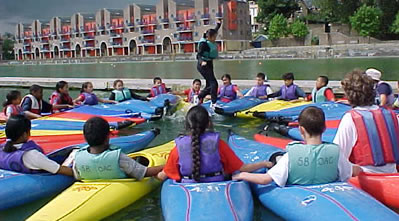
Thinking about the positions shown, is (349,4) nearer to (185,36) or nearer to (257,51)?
(257,51)

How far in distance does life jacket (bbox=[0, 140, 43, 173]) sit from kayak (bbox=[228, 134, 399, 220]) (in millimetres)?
2501

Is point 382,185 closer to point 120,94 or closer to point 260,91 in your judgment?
point 260,91

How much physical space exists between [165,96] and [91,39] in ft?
264

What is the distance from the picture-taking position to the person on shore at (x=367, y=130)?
13.6ft

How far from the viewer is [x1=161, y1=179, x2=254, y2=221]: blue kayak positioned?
141 inches

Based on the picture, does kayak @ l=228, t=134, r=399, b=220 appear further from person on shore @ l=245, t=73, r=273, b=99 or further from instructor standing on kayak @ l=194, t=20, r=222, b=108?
person on shore @ l=245, t=73, r=273, b=99

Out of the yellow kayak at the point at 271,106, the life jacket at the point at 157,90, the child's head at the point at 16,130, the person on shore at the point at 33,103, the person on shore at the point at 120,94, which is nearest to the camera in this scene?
the child's head at the point at 16,130

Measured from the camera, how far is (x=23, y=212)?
478 centimetres

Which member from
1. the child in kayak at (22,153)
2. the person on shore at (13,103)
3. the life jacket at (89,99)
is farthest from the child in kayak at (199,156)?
the life jacket at (89,99)

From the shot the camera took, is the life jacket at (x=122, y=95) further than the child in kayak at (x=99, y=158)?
Yes

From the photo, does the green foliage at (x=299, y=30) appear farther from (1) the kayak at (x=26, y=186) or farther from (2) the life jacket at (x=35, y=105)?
(1) the kayak at (x=26, y=186)

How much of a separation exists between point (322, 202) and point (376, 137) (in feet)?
3.24

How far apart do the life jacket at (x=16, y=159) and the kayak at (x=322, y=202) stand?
2.50 m

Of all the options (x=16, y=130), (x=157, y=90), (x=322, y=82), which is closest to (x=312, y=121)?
(x=16, y=130)
